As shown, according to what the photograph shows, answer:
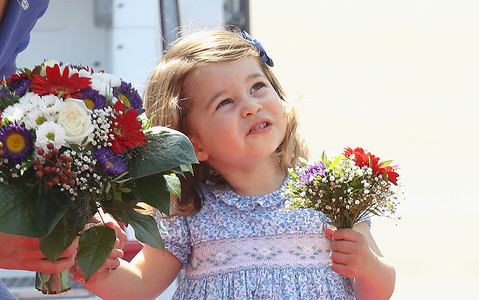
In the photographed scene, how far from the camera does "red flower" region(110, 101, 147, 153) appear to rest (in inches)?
72.9

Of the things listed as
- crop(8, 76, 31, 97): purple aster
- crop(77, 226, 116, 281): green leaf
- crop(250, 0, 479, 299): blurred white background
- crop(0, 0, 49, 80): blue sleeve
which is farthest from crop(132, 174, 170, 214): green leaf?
crop(250, 0, 479, 299): blurred white background

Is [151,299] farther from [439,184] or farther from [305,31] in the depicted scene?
[305,31]

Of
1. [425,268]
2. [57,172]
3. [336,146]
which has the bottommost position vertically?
[425,268]

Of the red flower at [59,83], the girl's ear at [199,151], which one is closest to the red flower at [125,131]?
the red flower at [59,83]

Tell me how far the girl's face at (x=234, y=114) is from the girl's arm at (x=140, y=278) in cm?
38

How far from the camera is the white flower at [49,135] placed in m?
1.78

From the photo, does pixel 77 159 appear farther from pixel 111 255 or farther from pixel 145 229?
pixel 111 255

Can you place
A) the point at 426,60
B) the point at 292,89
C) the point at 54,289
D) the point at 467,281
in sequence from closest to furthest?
the point at 54,289 → the point at 467,281 → the point at 292,89 → the point at 426,60

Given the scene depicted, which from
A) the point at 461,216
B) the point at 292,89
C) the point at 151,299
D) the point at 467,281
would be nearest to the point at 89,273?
the point at 151,299

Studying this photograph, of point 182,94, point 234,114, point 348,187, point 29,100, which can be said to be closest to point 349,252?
point 348,187

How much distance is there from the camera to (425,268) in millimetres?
5371

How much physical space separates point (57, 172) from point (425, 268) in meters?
4.03

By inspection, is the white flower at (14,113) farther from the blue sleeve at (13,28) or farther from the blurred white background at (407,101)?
the blurred white background at (407,101)

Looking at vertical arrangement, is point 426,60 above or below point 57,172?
below
